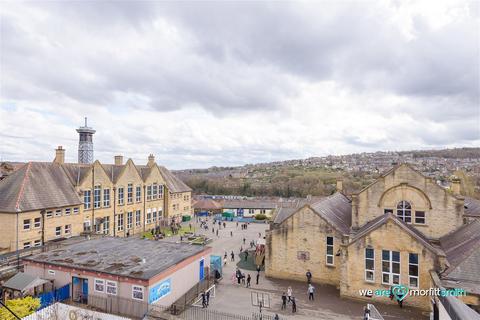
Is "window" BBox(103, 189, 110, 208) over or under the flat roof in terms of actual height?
over

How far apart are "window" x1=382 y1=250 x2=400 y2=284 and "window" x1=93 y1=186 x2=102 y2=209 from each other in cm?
3266

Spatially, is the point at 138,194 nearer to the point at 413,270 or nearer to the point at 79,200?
the point at 79,200

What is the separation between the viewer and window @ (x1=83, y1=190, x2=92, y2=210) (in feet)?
120

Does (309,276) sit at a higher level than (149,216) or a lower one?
lower

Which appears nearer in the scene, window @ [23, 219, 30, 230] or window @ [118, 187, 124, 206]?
window @ [23, 219, 30, 230]

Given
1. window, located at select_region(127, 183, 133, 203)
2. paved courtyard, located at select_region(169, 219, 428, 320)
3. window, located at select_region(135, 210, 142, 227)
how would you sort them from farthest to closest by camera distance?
window, located at select_region(135, 210, 142, 227), window, located at select_region(127, 183, 133, 203), paved courtyard, located at select_region(169, 219, 428, 320)

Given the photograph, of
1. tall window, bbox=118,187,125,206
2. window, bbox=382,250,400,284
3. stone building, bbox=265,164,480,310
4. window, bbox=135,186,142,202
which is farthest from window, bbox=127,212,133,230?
window, bbox=382,250,400,284

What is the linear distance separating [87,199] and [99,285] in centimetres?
2067

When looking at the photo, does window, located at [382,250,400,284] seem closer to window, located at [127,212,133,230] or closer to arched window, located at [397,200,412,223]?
arched window, located at [397,200,412,223]

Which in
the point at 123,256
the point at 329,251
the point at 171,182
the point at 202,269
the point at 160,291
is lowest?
the point at 202,269

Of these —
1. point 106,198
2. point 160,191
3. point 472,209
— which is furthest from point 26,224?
point 472,209

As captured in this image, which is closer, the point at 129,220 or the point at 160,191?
the point at 129,220

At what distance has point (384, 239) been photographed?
2048 centimetres

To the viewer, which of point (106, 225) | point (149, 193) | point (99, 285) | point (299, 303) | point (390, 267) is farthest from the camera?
point (149, 193)
